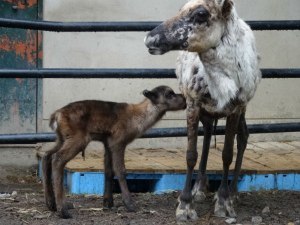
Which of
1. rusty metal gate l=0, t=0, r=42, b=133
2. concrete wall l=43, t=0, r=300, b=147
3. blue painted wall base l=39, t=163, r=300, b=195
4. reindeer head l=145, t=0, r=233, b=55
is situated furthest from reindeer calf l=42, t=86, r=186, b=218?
rusty metal gate l=0, t=0, r=42, b=133

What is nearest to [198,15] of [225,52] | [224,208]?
[225,52]

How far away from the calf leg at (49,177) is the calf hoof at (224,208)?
52.8 inches

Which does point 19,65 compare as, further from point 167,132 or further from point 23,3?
point 167,132

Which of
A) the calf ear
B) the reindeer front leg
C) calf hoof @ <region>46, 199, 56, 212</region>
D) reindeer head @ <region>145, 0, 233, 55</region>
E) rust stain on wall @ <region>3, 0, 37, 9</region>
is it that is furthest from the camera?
rust stain on wall @ <region>3, 0, 37, 9</region>

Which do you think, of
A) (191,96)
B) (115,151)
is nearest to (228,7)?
(191,96)

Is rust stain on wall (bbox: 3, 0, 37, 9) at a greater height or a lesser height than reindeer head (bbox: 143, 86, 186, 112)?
greater

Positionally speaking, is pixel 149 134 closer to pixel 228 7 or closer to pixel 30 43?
pixel 228 7

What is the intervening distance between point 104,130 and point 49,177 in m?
0.60

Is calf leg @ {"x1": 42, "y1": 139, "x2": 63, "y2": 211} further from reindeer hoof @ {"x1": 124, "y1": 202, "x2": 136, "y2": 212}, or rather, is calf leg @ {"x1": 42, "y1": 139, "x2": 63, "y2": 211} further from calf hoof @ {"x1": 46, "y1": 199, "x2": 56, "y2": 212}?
reindeer hoof @ {"x1": 124, "y1": 202, "x2": 136, "y2": 212}

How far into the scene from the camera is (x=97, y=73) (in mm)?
7566

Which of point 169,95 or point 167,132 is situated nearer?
point 169,95

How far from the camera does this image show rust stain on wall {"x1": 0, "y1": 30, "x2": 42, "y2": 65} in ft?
32.3

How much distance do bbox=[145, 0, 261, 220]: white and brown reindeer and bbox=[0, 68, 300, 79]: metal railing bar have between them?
2.80ft

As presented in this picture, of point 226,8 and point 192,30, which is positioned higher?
point 226,8
